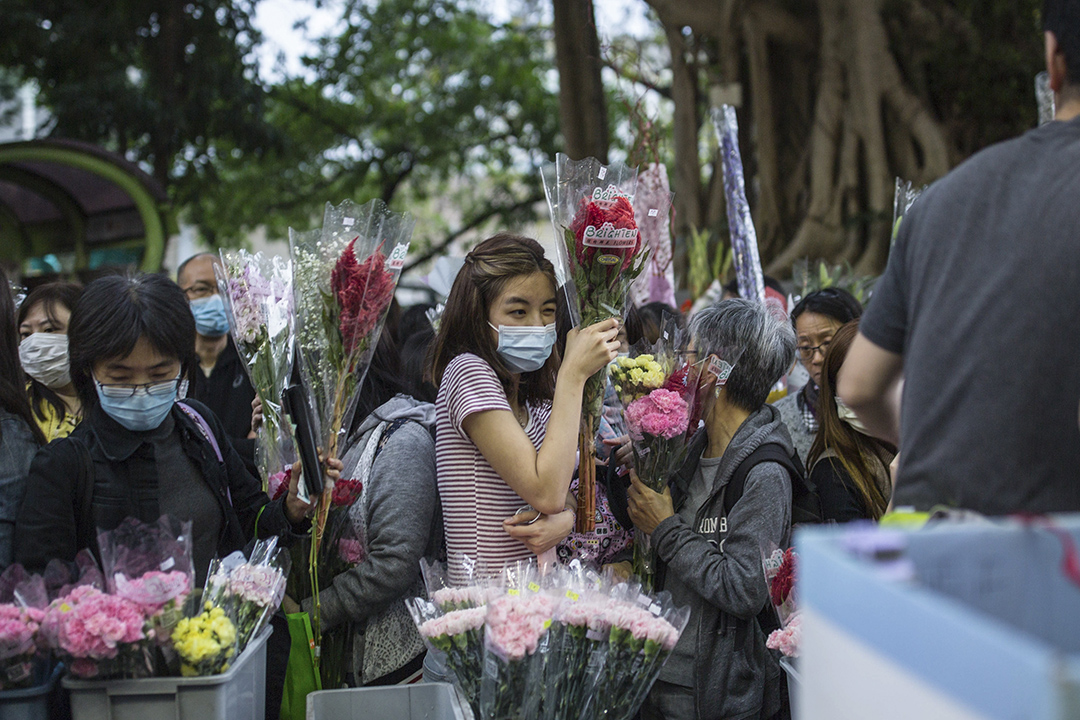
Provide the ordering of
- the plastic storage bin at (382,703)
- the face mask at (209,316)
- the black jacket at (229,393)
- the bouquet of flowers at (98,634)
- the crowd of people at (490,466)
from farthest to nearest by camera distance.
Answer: the face mask at (209,316), the black jacket at (229,393), the crowd of people at (490,466), the plastic storage bin at (382,703), the bouquet of flowers at (98,634)

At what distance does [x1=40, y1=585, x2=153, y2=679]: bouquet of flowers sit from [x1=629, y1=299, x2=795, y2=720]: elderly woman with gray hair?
1.22 m

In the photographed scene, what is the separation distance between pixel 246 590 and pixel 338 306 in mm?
727

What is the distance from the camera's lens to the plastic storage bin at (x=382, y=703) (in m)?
2.22

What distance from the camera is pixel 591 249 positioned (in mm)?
2498

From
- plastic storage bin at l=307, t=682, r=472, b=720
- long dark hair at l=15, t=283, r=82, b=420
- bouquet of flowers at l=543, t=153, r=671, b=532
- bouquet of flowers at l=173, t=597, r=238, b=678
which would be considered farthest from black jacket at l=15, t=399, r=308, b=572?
long dark hair at l=15, t=283, r=82, b=420

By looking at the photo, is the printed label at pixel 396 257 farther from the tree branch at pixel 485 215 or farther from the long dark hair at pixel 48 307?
the tree branch at pixel 485 215

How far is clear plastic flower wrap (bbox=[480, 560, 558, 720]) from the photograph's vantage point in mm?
1965

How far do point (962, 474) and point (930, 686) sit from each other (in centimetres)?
63

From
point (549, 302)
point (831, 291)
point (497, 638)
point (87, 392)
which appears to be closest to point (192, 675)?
point (497, 638)

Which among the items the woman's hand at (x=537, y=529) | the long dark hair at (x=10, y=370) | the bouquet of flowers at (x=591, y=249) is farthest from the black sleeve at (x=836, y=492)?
the long dark hair at (x=10, y=370)

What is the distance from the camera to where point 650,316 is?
419 centimetres

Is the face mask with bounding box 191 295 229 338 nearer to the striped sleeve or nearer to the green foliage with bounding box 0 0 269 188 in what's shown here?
the striped sleeve

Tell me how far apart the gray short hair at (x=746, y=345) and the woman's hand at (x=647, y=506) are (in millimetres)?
350

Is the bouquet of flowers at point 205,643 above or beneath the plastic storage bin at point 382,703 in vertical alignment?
above
